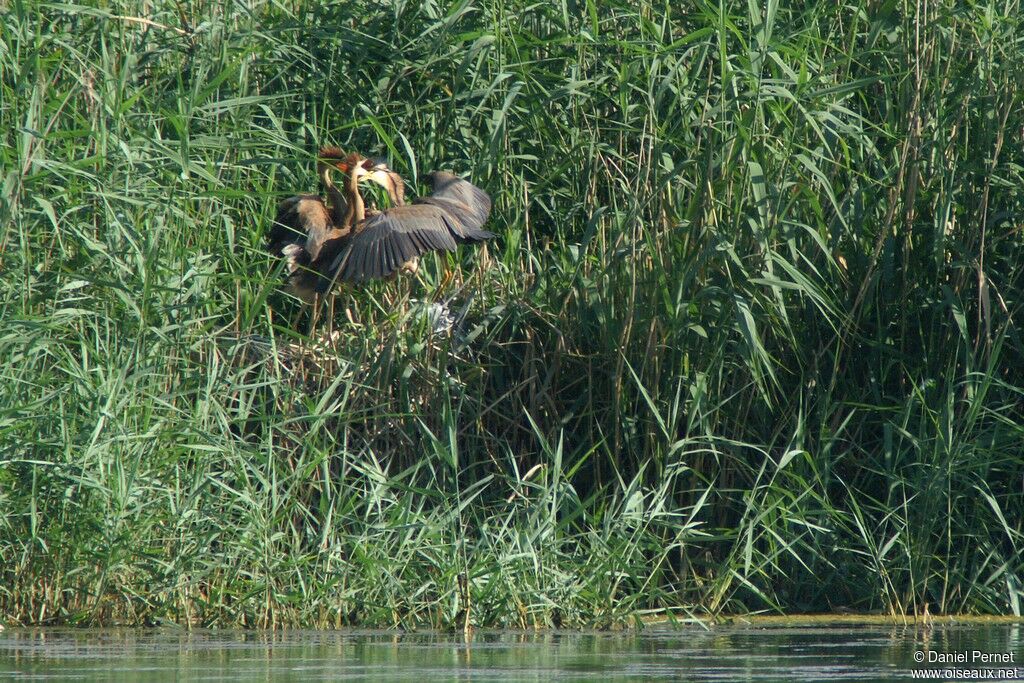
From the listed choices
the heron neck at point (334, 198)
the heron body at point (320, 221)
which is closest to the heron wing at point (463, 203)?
the heron body at point (320, 221)

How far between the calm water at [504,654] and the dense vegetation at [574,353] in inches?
8.3

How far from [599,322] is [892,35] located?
5.10ft

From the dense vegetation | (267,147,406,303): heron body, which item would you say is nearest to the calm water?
the dense vegetation

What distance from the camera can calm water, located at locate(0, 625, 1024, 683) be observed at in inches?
150

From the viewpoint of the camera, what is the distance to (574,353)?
5637 mm

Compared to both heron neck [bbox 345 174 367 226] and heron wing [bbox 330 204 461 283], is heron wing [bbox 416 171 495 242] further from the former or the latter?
heron neck [bbox 345 174 367 226]

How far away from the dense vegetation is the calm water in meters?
0.21

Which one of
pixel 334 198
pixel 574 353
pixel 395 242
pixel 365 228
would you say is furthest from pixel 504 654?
pixel 334 198

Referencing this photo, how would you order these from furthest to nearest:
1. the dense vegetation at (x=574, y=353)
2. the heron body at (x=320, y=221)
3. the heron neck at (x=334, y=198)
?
the heron neck at (x=334, y=198) → the heron body at (x=320, y=221) → the dense vegetation at (x=574, y=353)

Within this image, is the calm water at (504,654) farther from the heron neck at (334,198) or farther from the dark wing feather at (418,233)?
the heron neck at (334,198)

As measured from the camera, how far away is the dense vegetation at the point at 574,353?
15.9 ft

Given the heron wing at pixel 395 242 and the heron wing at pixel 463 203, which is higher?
the heron wing at pixel 463 203

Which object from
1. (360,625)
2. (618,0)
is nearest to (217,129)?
(618,0)

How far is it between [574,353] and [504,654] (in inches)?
64.9
